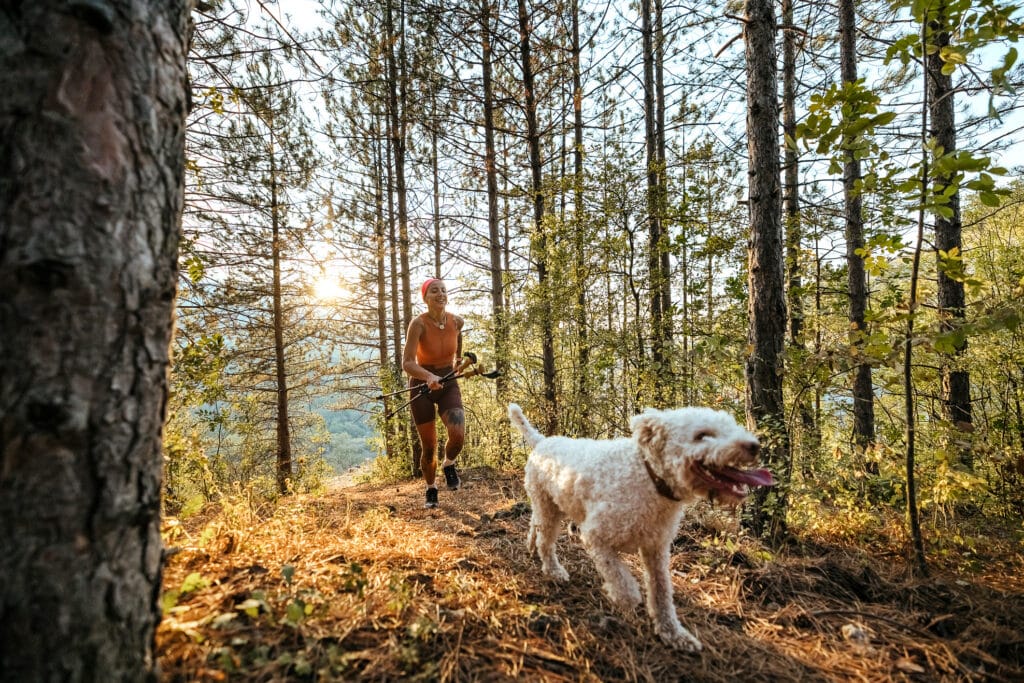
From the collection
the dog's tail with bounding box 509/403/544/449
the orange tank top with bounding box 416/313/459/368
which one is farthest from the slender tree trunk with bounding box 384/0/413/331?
the dog's tail with bounding box 509/403/544/449

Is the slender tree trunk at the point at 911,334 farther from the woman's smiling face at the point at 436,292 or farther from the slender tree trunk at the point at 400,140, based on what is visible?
the slender tree trunk at the point at 400,140

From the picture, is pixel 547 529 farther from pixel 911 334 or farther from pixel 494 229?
pixel 494 229

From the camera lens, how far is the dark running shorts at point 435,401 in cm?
495

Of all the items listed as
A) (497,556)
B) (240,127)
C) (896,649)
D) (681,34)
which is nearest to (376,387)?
(240,127)

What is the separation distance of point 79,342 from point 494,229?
A: 321 inches

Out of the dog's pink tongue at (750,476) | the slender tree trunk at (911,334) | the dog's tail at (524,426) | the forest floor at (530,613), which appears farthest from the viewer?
the dog's tail at (524,426)

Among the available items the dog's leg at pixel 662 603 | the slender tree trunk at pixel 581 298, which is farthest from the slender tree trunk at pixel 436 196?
the dog's leg at pixel 662 603

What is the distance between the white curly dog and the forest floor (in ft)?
0.74

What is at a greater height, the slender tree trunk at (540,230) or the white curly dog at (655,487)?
the slender tree trunk at (540,230)

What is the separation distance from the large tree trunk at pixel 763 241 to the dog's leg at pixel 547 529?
166cm

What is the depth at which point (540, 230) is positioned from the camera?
22.4 ft

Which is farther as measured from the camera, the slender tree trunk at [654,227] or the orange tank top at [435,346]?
the slender tree trunk at [654,227]

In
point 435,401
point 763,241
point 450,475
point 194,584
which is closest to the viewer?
point 194,584

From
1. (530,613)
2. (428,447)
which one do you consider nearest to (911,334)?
(530,613)
